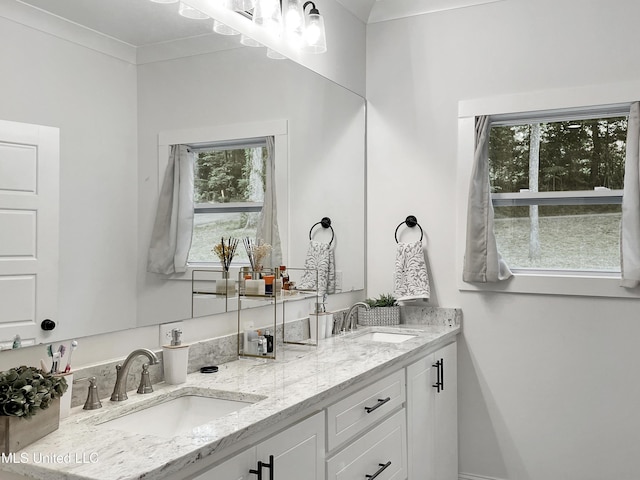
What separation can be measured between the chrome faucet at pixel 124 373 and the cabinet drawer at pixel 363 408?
582 millimetres

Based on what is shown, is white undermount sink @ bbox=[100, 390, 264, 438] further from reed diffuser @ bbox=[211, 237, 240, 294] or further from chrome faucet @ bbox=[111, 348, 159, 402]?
reed diffuser @ bbox=[211, 237, 240, 294]

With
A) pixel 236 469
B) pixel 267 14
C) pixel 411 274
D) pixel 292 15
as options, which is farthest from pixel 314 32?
pixel 236 469

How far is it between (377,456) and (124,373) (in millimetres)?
1023

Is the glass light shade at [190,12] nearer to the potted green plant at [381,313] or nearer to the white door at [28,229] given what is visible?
the white door at [28,229]

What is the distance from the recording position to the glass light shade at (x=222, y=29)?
7.28 ft

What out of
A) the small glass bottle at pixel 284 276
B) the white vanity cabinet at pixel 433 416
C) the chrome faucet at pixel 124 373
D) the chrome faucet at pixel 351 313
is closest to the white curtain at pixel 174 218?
the chrome faucet at pixel 124 373

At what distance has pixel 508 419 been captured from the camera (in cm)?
304

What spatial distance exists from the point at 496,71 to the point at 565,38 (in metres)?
0.35

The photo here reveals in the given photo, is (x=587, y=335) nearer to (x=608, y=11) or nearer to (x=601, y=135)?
(x=601, y=135)

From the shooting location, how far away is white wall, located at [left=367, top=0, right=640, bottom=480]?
283cm

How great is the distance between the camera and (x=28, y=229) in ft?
4.92

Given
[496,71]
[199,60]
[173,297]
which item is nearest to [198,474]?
[173,297]

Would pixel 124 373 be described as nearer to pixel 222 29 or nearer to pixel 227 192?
pixel 227 192

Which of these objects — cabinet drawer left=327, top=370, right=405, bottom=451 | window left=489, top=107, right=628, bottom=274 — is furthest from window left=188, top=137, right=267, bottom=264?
window left=489, top=107, right=628, bottom=274
